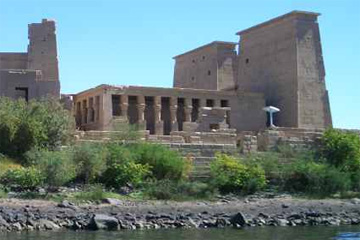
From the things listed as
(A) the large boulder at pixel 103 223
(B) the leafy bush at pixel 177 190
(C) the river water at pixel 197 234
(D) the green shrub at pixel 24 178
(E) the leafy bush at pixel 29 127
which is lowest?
(C) the river water at pixel 197 234

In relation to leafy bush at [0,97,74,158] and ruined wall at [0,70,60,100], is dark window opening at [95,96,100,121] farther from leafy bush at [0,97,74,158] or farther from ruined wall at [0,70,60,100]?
leafy bush at [0,97,74,158]

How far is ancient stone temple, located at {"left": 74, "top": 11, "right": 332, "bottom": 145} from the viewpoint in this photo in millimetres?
37094

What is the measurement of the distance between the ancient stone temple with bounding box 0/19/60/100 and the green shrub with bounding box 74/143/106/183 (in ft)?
27.4

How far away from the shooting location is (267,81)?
41.1 m

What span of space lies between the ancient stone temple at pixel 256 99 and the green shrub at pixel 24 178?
35.6ft

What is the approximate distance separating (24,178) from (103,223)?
4926 mm

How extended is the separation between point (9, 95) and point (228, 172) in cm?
1300

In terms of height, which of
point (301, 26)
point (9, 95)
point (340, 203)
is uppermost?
point (301, 26)

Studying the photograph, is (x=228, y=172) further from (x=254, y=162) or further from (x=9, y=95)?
(x=9, y=95)

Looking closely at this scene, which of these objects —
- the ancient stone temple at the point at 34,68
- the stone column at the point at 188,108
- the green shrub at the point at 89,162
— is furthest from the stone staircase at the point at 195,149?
the stone column at the point at 188,108

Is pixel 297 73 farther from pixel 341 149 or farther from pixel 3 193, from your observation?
pixel 3 193

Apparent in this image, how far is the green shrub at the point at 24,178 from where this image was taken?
24.9 meters

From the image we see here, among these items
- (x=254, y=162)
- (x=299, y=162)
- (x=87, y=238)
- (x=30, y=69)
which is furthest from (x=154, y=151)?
(x=30, y=69)

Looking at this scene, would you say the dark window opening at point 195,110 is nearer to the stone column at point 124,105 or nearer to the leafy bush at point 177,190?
the stone column at point 124,105
